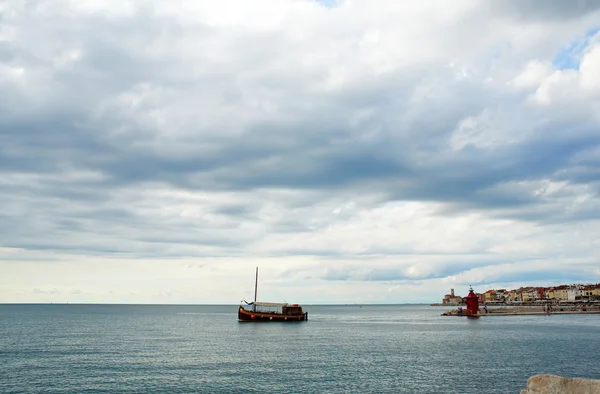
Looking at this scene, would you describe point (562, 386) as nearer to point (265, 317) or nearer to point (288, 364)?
point (288, 364)

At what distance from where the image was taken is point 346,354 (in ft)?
247

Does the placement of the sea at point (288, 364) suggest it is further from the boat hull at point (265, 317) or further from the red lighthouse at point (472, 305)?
the red lighthouse at point (472, 305)

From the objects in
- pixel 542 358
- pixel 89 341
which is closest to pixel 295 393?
pixel 542 358

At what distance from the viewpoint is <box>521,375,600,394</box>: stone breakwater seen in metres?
20.0

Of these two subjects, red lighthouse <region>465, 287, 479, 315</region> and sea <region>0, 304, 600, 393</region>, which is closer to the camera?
sea <region>0, 304, 600, 393</region>

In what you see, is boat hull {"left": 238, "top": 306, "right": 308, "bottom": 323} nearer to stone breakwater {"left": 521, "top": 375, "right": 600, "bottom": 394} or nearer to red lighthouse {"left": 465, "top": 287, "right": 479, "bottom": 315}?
red lighthouse {"left": 465, "top": 287, "right": 479, "bottom": 315}

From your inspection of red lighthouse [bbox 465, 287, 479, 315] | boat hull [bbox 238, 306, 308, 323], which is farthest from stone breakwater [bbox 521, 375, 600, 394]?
red lighthouse [bbox 465, 287, 479, 315]

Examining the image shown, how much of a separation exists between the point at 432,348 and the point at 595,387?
68.1 m

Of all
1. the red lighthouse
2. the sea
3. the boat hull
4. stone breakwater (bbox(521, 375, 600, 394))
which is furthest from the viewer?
the red lighthouse

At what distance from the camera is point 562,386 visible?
20.3m

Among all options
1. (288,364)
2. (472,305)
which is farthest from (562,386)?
(472,305)

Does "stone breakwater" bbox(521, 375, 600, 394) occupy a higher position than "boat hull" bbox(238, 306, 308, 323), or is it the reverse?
"stone breakwater" bbox(521, 375, 600, 394)

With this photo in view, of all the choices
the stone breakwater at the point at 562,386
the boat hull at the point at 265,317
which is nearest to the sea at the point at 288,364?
the stone breakwater at the point at 562,386

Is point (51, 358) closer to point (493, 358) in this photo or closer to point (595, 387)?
point (493, 358)
